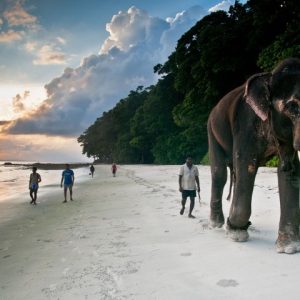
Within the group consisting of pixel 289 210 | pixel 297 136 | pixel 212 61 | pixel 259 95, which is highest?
pixel 212 61

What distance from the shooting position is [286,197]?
20.9ft

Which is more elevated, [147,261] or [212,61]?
[212,61]

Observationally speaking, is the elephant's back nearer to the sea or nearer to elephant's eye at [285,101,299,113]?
elephant's eye at [285,101,299,113]

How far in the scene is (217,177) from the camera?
27.9 ft

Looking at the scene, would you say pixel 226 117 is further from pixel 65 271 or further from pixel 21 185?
pixel 21 185

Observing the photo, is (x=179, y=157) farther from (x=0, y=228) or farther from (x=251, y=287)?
(x=251, y=287)

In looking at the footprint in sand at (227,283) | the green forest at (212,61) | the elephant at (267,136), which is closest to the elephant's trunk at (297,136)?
the elephant at (267,136)

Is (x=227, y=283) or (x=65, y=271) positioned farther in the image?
(x=65, y=271)

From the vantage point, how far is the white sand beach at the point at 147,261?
512cm

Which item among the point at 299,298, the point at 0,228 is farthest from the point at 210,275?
the point at 0,228

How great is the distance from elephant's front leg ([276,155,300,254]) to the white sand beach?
0.21m

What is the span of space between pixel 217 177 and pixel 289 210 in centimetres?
232

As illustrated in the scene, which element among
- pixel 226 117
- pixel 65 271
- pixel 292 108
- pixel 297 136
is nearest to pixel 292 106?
pixel 292 108

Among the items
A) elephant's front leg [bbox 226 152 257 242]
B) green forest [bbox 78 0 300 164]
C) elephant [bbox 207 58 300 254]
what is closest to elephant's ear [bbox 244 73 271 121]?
elephant [bbox 207 58 300 254]
